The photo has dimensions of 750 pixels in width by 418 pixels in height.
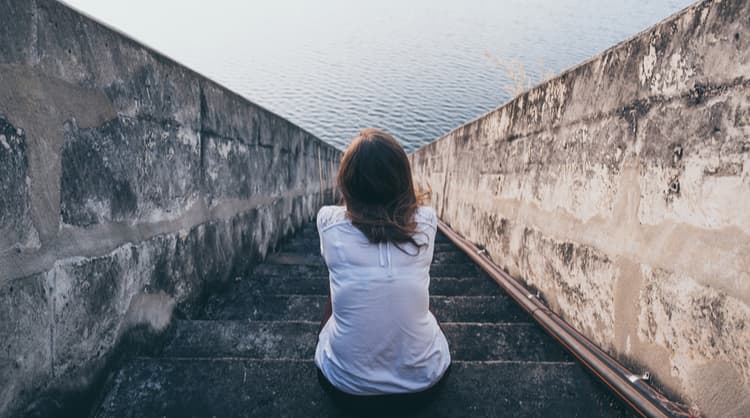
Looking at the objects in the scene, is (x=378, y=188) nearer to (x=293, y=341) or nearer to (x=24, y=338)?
(x=293, y=341)

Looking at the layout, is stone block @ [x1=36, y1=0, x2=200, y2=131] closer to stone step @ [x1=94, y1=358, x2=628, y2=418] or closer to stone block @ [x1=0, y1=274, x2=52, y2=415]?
stone block @ [x1=0, y1=274, x2=52, y2=415]

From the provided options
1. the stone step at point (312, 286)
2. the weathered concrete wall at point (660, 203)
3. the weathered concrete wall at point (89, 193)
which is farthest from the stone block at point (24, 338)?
the weathered concrete wall at point (660, 203)

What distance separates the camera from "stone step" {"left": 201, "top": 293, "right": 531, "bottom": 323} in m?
2.41

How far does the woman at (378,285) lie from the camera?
1.46m

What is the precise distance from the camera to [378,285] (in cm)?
145

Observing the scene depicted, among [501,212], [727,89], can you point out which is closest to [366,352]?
[727,89]

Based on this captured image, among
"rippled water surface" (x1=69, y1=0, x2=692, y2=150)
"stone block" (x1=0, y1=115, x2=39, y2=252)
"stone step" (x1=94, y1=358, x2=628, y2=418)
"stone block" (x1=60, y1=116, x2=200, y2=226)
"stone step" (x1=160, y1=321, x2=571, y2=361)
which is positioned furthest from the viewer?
"rippled water surface" (x1=69, y1=0, x2=692, y2=150)

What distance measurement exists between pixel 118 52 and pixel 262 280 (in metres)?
1.78

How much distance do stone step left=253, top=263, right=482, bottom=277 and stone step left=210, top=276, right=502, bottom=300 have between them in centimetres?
20

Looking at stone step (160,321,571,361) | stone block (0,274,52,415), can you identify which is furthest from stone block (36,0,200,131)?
stone step (160,321,571,361)

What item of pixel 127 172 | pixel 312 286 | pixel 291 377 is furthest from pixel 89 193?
pixel 312 286

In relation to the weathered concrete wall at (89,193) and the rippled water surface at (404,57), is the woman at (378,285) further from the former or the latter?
the rippled water surface at (404,57)

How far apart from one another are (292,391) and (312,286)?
1352 mm

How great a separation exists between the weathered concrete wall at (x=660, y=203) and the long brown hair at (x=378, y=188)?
3.14 ft
